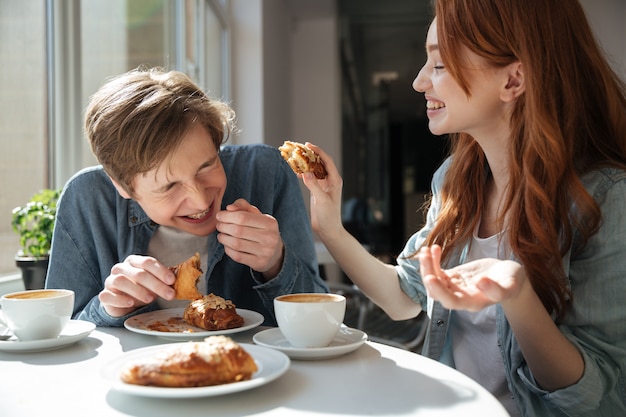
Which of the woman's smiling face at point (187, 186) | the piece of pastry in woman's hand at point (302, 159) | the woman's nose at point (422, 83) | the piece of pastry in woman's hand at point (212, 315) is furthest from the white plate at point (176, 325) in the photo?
the woman's nose at point (422, 83)

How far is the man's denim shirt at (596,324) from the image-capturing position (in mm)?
1106

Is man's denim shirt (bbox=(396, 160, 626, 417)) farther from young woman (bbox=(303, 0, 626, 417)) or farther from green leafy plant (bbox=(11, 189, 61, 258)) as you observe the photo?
green leafy plant (bbox=(11, 189, 61, 258))

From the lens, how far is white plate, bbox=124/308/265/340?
1084mm

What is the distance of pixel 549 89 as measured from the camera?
4.02 ft

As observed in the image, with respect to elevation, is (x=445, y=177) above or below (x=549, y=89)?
below

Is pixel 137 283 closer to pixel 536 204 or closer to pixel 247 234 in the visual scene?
pixel 247 234

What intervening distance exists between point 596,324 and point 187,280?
2.56 ft

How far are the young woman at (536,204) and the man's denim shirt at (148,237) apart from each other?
0.57 ft

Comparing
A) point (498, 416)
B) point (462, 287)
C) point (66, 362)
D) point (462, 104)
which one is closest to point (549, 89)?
point (462, 104)

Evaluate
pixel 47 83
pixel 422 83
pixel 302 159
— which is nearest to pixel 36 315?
pixel 302 159

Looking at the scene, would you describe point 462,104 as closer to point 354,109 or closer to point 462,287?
point 462,287

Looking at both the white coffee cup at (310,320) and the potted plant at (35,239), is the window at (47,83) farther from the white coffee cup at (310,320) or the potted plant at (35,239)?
the white coffee cup at (310,320)

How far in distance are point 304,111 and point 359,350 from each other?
5.51m

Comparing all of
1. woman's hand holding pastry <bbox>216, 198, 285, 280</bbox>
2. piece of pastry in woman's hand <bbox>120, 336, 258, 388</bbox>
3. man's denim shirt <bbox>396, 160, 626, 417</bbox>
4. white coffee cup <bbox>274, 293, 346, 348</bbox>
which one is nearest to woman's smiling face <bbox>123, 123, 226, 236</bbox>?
woman's hand holding pastry <bbox>216, 198, 285, 280</bbox>
